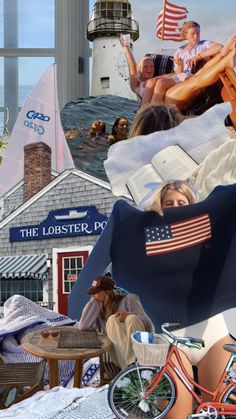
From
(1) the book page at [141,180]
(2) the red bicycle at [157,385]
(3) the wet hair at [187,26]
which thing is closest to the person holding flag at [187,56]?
(3) the wet hair at [187,26]

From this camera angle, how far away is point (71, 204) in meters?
4.77

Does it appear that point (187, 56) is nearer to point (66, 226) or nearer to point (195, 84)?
point (195, 84)

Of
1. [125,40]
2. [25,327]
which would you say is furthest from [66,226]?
[125,40]

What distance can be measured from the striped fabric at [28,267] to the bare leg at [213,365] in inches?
73.6

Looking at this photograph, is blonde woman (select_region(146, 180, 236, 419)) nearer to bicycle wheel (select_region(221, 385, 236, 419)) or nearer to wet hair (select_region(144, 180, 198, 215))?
bicycle wheel (select_region(221, 385, 236, 419))

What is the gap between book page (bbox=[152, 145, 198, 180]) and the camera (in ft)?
13.4

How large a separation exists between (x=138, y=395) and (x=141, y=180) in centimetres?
150

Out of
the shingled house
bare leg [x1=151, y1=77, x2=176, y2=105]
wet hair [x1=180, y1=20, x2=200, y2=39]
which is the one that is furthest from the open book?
wet hair [x1=180, y1=20, x2=200, y2=39]

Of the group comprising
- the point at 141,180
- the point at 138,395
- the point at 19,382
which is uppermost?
the point at 141,180

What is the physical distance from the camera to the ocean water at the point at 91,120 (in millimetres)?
4758

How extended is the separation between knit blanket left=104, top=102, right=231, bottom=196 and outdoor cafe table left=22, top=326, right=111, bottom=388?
99cm

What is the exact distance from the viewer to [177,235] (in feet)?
10.8

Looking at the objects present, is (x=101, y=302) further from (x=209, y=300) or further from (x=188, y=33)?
(x=188, y=33)

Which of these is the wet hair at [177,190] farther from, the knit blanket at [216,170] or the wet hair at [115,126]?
the wet hair at [115,126]
